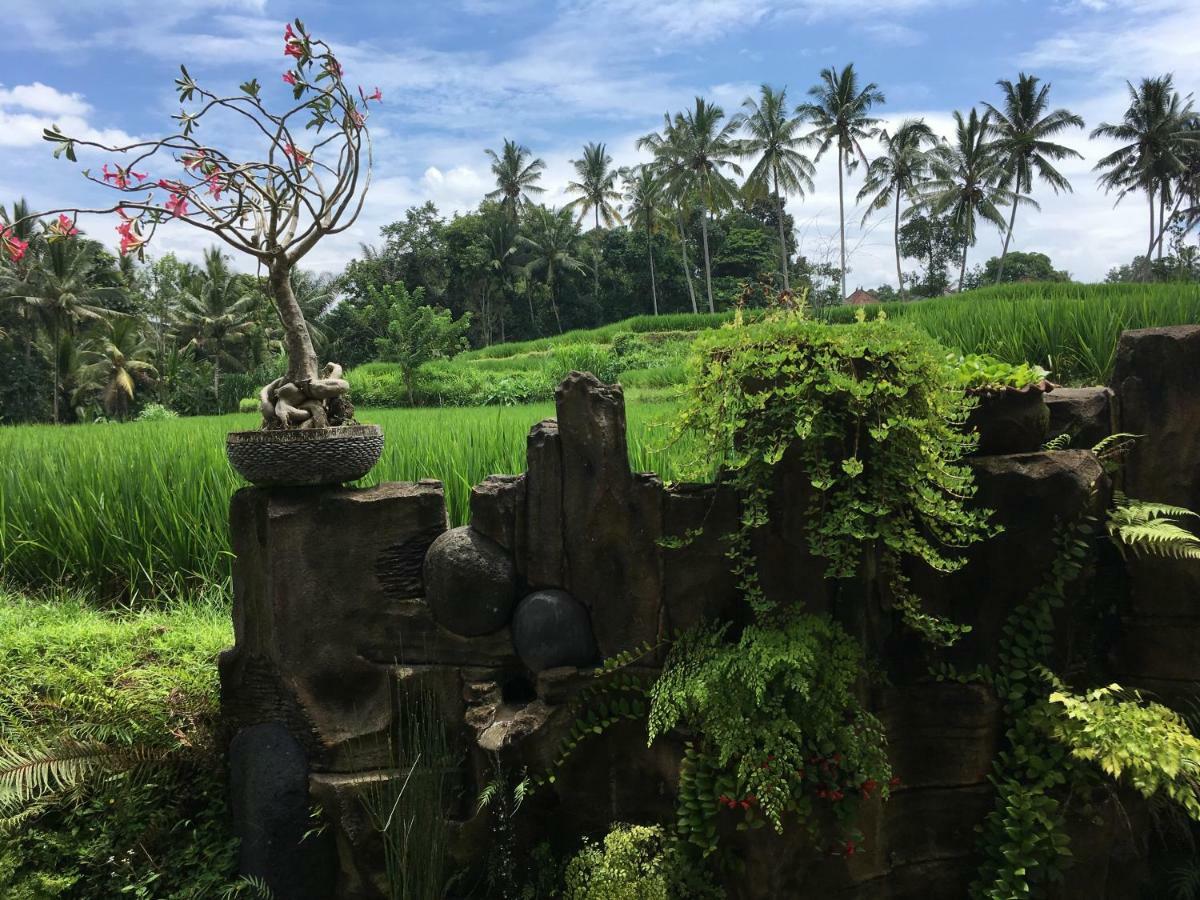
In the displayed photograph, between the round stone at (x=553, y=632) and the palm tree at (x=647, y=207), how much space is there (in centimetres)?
2978

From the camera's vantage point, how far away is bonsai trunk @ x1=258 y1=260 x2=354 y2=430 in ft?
8.74

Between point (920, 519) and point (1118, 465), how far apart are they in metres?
0.82

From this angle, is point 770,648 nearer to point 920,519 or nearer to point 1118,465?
point 920,519

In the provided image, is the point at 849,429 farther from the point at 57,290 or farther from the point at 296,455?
the point at 57,290

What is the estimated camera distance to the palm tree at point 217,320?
26.1 metres

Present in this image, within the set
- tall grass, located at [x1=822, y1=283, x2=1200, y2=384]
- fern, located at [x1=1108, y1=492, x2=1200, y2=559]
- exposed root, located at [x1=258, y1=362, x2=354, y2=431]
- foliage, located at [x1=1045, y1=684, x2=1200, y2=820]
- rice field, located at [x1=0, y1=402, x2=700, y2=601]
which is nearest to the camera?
foliage, located at [x1=1045, y1=684, x2=1200, y2=820]

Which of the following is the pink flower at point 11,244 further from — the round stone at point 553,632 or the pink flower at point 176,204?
the round stone at point 553,632

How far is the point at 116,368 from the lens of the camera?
2289cm

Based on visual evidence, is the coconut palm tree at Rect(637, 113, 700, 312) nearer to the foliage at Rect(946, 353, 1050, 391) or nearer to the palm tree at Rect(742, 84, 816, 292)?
the palm tree at Rect(742, 84, 816, 292)

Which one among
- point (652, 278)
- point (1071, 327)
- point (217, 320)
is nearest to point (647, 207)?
point (652, 278)

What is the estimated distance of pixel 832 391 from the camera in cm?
221

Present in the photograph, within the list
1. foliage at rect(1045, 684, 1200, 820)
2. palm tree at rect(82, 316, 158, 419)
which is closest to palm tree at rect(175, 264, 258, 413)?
palm tree at rect(82, 316, 158, 419)

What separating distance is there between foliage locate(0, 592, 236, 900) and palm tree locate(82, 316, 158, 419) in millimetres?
21849

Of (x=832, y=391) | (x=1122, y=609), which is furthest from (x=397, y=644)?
(x=1122, y=609)
